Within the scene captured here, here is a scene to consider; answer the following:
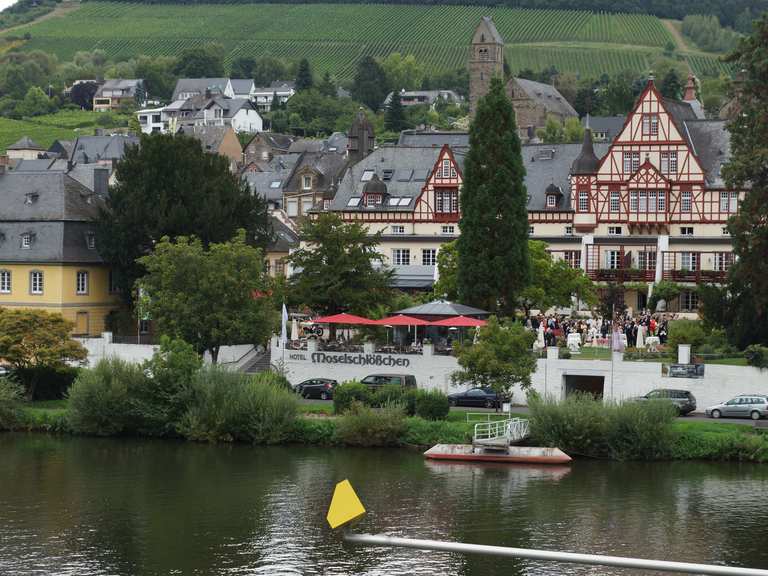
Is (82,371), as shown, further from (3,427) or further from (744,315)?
(744,315)

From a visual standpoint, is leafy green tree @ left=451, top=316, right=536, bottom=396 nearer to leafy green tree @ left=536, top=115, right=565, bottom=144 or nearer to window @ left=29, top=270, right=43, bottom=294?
window @ left=29, top=270, right=43, bottom=294

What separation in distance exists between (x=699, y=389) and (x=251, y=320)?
21163mm

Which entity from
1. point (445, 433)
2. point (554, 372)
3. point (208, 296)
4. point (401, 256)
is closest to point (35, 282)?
point (208, 296)

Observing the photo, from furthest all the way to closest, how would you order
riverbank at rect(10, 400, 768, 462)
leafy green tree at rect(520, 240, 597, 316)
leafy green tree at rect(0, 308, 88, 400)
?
1. leafy green tree at rect(520, 240, 597, 316)
2. leafy green tree at rect(0, 308, 88, 400)
3. riverbank at rect(10, 400, 768, 462)

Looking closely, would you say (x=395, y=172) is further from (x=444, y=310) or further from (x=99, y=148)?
(x=99, y=148)

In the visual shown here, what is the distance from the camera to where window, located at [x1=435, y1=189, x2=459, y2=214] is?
93375 mm

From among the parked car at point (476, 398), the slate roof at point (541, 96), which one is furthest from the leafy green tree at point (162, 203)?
the slate roof at point (541, 96)

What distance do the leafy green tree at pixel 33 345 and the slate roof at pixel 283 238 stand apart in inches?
1229

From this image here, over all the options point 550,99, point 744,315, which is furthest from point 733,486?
point 550,99

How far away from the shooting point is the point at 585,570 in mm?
40625

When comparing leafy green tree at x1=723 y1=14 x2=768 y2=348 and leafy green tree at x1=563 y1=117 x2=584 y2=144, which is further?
leafy green tree at x1=563 y1=117 x2=584 y2=144

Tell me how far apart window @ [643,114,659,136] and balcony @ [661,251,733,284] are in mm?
7044

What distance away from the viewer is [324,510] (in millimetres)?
47219

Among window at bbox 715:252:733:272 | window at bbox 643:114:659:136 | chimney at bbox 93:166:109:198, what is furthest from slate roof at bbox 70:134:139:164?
window at bbox 715:252:733:272
